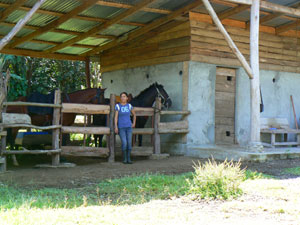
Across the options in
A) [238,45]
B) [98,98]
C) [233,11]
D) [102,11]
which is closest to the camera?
[98,98]

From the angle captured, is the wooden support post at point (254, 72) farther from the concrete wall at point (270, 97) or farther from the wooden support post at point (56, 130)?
the wooden support post at point (56, 130)

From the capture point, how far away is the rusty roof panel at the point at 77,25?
11611 mm

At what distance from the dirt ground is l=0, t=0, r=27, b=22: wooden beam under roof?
368 cm

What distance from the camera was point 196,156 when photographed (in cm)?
1114

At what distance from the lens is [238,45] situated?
12.7 metres

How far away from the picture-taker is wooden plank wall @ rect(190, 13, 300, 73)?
465 inches

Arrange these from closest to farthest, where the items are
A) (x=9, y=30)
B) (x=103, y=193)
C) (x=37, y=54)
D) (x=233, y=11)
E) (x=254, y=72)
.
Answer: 1. (x=103, y=193)
2. (x=254, y=72)
3. (x=233, y=11)
4. (x=9, y=30)
5. (x=37, y=54)

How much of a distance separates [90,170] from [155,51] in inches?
211

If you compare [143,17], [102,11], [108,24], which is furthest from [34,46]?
[143,17]

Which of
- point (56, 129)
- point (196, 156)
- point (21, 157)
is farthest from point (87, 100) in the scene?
point (196, 156)

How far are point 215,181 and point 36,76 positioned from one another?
13444 millimetres

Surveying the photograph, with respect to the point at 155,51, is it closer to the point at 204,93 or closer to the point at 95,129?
the point at 204,93

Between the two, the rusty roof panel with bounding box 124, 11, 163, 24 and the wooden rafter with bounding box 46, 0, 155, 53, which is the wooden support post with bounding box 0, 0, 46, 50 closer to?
the wooden rafter with bounding box 46, 0, 155, 53

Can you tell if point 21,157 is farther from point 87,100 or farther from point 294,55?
point 294,55
